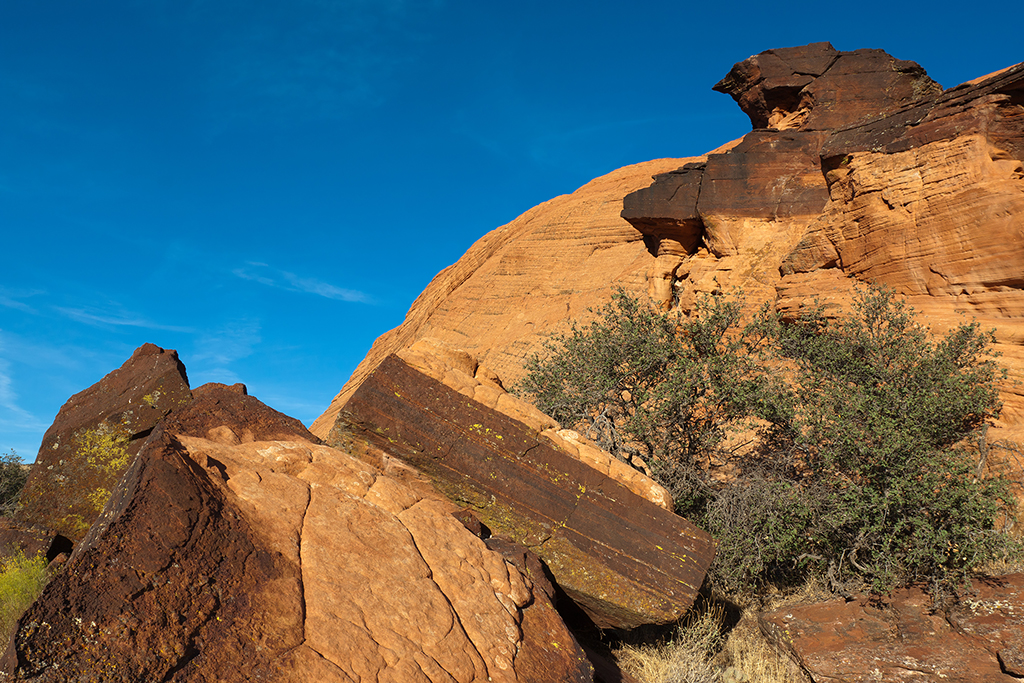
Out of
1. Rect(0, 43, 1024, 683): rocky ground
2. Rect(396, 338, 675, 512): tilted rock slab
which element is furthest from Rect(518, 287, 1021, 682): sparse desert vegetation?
Rect(396, 338, 675, 512): tilted rock slab

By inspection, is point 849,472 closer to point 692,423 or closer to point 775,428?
point 775,428

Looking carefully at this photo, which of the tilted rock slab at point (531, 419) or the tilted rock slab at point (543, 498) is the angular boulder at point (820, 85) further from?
the tilted rock slab at point (543, 498)

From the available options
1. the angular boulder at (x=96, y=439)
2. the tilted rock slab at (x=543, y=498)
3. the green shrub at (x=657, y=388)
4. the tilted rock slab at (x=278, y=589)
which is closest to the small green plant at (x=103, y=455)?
the angular boulder at (x=96, y=439)

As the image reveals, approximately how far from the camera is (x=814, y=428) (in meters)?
9.59

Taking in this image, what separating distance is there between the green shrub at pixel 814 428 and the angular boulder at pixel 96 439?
6.16m

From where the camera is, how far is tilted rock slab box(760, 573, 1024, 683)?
636cm

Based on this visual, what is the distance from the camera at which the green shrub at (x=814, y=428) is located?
7.84m

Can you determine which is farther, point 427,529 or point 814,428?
point 814,428

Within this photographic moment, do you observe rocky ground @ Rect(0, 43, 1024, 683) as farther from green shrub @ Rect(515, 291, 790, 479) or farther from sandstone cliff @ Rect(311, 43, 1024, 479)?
green shrub @ Rect(515, 291, 790, 479)

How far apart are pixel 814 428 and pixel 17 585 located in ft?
31.8

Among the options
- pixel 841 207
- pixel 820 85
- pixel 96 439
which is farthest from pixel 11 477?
pixel 820 85

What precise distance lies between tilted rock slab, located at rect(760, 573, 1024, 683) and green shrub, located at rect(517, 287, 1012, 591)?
1.02 feet

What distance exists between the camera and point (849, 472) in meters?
8.93

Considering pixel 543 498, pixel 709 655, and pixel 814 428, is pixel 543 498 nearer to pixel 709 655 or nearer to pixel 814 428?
pixel 709 655
